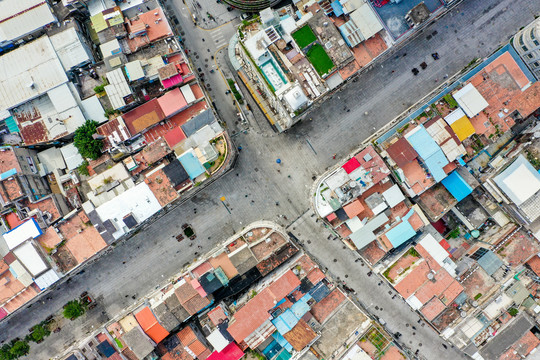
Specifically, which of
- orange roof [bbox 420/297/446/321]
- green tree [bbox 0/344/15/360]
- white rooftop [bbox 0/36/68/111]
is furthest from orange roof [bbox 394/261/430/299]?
green tree [bbox 0/344/15/360]

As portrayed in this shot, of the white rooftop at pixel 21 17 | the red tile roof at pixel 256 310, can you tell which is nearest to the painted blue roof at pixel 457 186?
the red tile roof at pixel 256 310

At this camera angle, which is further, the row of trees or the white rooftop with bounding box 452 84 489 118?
the row of trees

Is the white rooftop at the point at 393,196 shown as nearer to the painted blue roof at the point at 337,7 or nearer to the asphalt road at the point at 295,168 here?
the asphalt road at the point at 295,168

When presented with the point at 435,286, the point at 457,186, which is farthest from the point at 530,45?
the point at 435,286

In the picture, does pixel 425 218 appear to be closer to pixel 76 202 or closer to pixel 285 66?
pixel 285 66

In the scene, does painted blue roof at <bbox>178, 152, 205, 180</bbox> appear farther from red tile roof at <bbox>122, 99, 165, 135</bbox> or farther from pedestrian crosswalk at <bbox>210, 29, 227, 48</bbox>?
pedestrian crosswalk at <bbox>210, 29, 227, 48</bbox>

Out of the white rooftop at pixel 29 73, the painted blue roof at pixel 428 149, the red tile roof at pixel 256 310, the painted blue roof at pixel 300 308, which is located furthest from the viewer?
the white rooftop at pixel 29 73

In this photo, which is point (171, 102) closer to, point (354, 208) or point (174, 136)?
point (174, 136)
